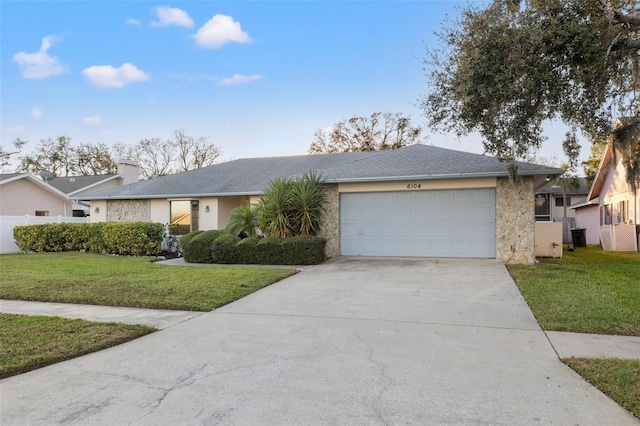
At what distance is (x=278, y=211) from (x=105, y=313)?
6.82m

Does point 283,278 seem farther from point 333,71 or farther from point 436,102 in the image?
point 333,71

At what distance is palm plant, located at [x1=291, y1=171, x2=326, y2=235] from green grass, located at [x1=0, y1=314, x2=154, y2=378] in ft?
24.7

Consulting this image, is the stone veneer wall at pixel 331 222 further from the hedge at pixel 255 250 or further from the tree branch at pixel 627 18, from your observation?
the tree branch at pixel 627 18

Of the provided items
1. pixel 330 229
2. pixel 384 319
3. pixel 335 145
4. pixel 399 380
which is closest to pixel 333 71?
pixel 330 229

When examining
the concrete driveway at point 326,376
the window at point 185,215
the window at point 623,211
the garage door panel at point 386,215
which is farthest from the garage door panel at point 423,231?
the window at point 623,211

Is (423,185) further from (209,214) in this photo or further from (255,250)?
(209,214)

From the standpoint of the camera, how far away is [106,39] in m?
12.7

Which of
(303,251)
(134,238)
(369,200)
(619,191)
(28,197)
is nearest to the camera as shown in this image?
(303,251)

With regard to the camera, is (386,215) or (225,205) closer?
(386,215)

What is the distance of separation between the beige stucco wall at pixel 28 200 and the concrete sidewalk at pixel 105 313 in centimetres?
1909

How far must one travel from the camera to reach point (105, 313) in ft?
19.4

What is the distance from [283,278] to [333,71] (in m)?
9.45

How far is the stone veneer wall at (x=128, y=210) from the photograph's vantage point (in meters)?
16.9

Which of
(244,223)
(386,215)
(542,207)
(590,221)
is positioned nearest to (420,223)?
(386,215)
